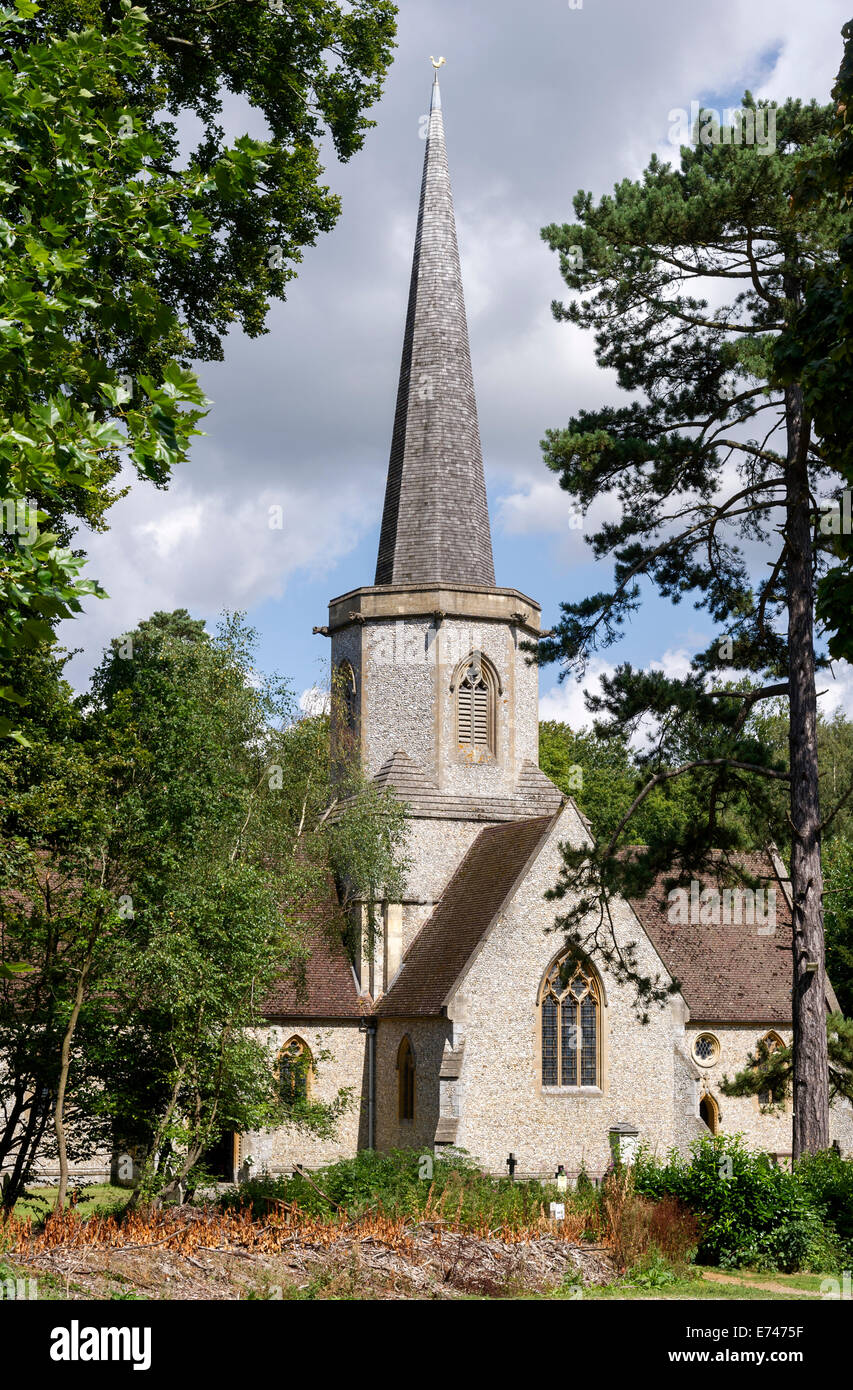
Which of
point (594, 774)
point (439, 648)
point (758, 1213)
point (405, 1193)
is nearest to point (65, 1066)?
point (405, 1193)

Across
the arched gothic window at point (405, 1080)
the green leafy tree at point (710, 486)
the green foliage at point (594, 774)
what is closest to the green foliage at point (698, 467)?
the green leafy tree at point (710, 486)

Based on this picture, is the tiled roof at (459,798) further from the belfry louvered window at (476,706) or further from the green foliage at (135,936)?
the green foliage at (135,936)

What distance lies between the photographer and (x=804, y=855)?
17.9 metres

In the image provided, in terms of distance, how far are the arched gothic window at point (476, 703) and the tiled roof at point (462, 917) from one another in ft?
7.33

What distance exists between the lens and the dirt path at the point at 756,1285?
1440 centimetres

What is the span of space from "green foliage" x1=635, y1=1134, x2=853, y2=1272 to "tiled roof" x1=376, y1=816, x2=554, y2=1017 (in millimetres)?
10123

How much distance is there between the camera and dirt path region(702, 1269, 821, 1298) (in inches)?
567

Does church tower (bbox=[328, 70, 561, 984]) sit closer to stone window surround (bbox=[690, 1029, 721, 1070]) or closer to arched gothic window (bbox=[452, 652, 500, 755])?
arched gothic window (bbox=[452, 652, 500, 755])

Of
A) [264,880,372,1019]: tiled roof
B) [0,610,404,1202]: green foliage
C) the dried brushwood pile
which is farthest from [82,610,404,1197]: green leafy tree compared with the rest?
[264,880,372,1019]: tiled roof

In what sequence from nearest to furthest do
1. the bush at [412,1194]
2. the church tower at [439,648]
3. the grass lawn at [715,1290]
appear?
1. the grass lawn at [715,1290]
2. the bush at [412,1194]
3. the church tower at [439,648]

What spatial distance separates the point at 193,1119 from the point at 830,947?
64.7 feet

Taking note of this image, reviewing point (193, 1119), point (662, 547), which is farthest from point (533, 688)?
point (193, 1119)

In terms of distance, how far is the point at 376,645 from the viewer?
32281 millimetres
